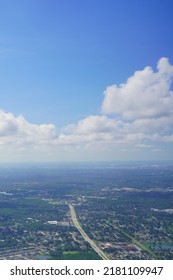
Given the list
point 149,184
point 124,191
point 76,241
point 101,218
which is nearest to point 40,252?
point 76,241

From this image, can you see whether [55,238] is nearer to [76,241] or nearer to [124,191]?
[76,241]

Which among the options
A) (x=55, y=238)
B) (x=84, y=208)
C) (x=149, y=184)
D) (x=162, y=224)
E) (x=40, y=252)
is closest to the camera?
(x=40, y=252)

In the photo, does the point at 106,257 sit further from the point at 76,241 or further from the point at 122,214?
the point at 122,214

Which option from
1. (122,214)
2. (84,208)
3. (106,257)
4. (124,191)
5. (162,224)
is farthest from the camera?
(124,191)

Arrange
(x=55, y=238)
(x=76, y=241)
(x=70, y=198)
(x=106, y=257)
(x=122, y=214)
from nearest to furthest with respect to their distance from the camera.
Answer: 1. (x=106, y=257)
2. (x=76, y=241)
3. (x=55, y=238)
4. (x=122, y=214)
5. (x=70, y=198)

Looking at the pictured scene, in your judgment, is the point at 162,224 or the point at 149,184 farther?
the point at 149,184

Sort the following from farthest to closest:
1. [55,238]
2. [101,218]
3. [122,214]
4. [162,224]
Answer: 1. [122,214]
2. [101,218]
3. [162,224]
4. [55,238]
